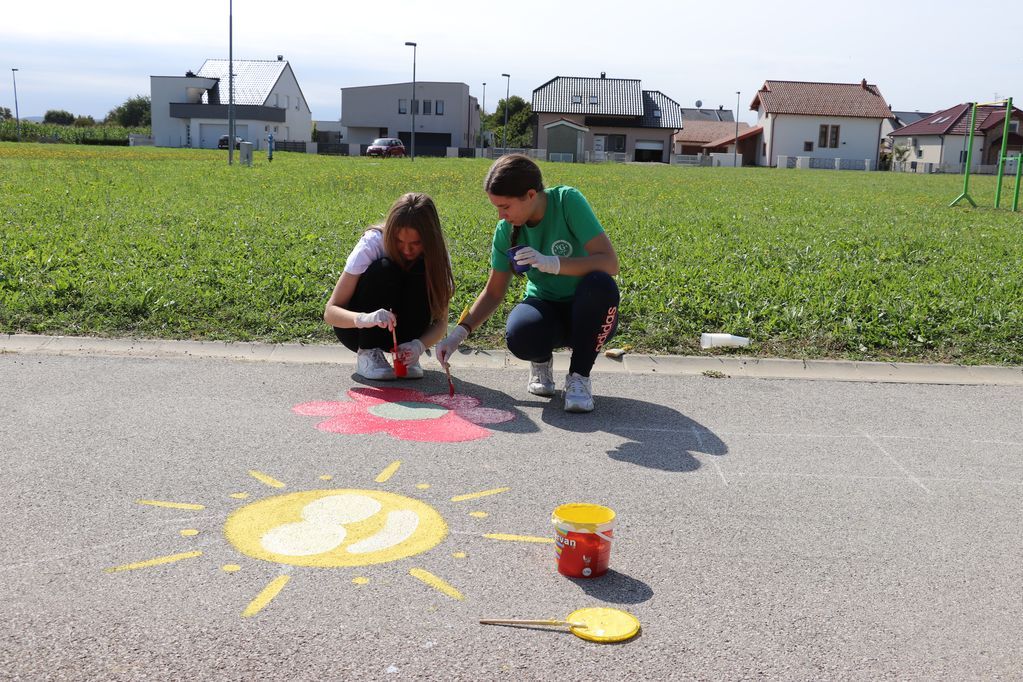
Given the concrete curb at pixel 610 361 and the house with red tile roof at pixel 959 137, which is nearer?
the concrete curb at pixel 610 361

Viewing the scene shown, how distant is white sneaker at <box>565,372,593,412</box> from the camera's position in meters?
4.57

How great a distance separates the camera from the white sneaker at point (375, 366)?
5.11 meters

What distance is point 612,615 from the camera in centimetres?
257

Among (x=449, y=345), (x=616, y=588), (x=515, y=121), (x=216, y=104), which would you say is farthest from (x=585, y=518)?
(x=515, y=121)

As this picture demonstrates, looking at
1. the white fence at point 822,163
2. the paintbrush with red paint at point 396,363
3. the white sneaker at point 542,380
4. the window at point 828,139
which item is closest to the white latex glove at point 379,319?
the paintbrush with red paint at point 396,363

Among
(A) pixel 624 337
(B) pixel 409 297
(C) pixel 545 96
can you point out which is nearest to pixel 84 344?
(B) pixel 409 297

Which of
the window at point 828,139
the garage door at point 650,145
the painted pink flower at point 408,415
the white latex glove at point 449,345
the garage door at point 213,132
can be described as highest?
the window at point 828,139

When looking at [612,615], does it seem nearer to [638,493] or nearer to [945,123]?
[638,493]

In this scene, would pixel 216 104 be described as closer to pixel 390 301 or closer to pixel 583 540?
A: pixel 390 301

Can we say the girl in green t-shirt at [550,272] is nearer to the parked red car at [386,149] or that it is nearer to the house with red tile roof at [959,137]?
the parked red car at [386,149]

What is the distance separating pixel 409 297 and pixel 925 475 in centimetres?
266

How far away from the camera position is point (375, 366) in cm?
512

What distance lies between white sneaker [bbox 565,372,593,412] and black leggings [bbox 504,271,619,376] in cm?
4

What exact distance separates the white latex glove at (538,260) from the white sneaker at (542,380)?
0.67 meters
